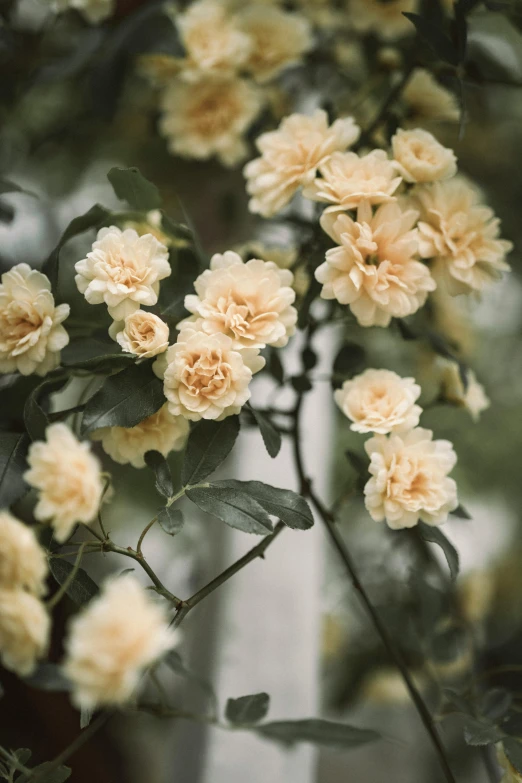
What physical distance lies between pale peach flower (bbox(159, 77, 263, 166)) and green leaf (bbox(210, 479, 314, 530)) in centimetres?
44

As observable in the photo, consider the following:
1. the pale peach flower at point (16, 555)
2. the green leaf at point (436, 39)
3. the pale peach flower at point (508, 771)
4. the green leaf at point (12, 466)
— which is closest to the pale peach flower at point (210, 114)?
the green leaf at point (436, 39)

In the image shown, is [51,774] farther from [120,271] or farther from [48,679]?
[120,271]

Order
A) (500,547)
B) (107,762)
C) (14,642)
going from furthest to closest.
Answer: (500,547), (107,762), (14,642)

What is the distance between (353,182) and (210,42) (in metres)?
0.33

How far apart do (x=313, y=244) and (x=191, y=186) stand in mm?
445

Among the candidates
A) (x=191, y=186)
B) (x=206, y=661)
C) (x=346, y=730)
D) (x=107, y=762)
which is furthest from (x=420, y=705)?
(x=191, y=186)

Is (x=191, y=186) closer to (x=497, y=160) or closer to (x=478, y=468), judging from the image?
(x=497, y=160)

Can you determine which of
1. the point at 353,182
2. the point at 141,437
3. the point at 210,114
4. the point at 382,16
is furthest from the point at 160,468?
the point at 382,16

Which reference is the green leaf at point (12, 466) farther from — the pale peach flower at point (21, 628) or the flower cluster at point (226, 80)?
the flower cluster at point (226, 80)

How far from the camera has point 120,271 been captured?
439 millimetres

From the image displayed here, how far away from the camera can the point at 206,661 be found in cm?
81

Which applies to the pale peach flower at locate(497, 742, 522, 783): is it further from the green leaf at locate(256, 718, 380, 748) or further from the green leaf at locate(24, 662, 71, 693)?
the green leaf at locate(24, 662, 71, 693)

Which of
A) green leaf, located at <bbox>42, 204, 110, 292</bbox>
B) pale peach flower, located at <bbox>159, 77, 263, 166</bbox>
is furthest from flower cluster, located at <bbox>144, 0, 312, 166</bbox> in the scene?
green leaf, located at <bbox>42, 204, 110, 292</bbox>

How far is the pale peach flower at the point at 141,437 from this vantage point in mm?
479
